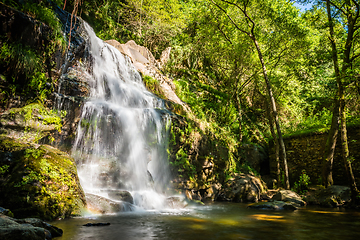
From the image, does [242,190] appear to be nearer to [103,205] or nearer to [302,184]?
[302,184]

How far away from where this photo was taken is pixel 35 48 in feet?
23.7

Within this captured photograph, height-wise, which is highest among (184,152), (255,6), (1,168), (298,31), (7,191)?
(255,6)

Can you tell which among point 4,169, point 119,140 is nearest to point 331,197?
point 119,140

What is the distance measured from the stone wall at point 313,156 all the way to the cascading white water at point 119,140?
7802 mm

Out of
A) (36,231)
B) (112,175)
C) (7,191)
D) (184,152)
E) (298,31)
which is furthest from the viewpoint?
(298,31)

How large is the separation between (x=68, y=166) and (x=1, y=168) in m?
1.22

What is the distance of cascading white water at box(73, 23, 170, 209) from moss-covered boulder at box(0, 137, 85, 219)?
57.0 inches

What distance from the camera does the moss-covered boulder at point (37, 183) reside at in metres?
4.15

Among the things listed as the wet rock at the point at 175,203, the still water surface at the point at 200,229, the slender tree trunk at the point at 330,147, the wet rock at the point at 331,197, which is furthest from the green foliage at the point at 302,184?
the wet rock at the point at 175,203

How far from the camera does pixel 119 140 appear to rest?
26.5 ft

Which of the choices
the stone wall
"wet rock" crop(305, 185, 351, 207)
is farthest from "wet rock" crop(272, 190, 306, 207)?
the stone wall

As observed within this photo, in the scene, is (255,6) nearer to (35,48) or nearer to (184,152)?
(184,152)

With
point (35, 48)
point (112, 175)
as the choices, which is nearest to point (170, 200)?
point (112, 175)

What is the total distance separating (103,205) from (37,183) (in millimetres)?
1629
